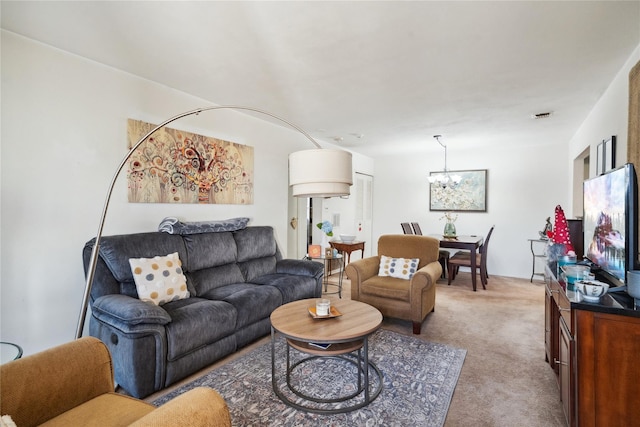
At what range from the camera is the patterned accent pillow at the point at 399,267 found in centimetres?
349

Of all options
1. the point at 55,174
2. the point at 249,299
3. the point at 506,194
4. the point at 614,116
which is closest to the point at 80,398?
the point at 249,299

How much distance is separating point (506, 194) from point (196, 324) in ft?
18.6

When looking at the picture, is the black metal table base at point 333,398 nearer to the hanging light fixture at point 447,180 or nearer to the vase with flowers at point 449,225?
the vase with flowers at point 449,225

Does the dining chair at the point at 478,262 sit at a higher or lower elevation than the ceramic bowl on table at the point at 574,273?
lower

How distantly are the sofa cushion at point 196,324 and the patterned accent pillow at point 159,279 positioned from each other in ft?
0.28

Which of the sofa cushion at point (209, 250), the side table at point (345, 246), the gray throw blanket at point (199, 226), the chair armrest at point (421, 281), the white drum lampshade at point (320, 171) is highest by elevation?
the white drum lampshade at point (320, 171)

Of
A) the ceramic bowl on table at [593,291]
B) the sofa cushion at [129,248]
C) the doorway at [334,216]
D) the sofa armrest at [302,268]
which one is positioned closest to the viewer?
the ceramic bowl on table at [593,291]

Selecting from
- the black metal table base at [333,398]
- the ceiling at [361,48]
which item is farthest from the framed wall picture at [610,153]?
the black metal table base at [333,398]

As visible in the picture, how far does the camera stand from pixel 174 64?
253 centimetres

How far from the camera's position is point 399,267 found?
3.56 m

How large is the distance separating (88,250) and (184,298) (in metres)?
0.79

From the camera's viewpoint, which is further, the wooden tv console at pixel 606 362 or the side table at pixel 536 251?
the side table at pixel 536 251

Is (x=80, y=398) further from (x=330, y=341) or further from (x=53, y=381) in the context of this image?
(x=330, y=341)

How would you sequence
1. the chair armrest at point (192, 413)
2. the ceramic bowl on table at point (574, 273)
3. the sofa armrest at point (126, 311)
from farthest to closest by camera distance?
the sofa armrest at point (126, 311), the ceramic bowl on table at point (574, 273), the chair armrest at point (192, 413)
